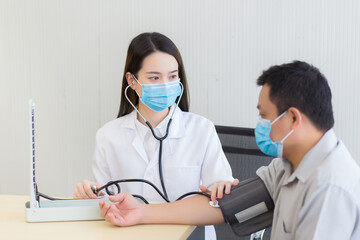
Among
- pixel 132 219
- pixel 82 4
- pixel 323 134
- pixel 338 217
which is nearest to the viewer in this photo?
pixel 338 217

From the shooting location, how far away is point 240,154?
2.06 m

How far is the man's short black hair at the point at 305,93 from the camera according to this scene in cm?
137

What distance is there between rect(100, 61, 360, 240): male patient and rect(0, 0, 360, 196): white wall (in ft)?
3.29

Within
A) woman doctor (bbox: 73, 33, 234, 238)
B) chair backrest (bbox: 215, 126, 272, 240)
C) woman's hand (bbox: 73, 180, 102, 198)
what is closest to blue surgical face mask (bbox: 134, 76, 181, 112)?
woman doctor (bbox: 73, 33, 234, 238)

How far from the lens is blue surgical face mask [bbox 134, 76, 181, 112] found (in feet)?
6.49

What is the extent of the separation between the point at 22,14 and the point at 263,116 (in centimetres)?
189

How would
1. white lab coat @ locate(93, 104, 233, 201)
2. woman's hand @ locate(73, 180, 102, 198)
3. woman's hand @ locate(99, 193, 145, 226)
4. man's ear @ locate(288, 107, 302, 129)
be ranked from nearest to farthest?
1. man's ear @ locate(288, 107, 302, 129)
2. woman's hand @ locate(99, 193, 145, 226)
3. woman's hand @ locate(73, 180, 102, 198)
4. white lab coat @ locate(93, 104, 233, 201)

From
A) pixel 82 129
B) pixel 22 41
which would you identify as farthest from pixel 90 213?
pixel 22 41

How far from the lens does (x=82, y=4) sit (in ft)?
9.13

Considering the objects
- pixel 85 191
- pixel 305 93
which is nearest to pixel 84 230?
pixel 85 191

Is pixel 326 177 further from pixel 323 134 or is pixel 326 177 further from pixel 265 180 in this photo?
pixel 265 180

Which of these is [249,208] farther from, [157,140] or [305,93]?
[157,140]

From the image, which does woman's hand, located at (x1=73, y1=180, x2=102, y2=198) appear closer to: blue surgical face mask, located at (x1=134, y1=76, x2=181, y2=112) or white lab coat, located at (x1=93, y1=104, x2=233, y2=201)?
white lab coat, located at (x1=93, y1=104, x2=233, y2=201)

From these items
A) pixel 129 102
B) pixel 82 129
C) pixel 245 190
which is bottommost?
pixel 82 129
